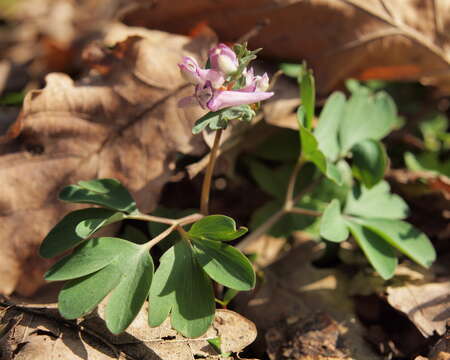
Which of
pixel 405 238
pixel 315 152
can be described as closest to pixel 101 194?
pixel 315 152

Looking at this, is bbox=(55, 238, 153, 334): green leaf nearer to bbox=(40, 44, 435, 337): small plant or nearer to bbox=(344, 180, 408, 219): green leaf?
bbox=(40, 44, 435, 337): small plant

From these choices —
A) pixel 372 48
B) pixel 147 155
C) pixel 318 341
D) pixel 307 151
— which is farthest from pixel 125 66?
pixel 318 341

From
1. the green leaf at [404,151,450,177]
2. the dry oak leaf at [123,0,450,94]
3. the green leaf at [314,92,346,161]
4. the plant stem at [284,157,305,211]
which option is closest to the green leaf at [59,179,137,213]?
the plant stem at [284,157,305,211]

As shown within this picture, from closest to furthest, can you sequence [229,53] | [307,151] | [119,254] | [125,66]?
1. [229,53]
2. [119,254]
3. [307,151]
4. [125,66]

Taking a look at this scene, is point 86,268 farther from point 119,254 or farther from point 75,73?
point 75,73

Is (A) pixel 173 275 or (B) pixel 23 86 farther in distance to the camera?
(B) pixel 23 86

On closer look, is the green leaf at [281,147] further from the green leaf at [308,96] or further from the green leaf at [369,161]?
the green leaf at [308,96]

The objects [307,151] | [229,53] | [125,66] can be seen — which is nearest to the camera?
[229,53]
